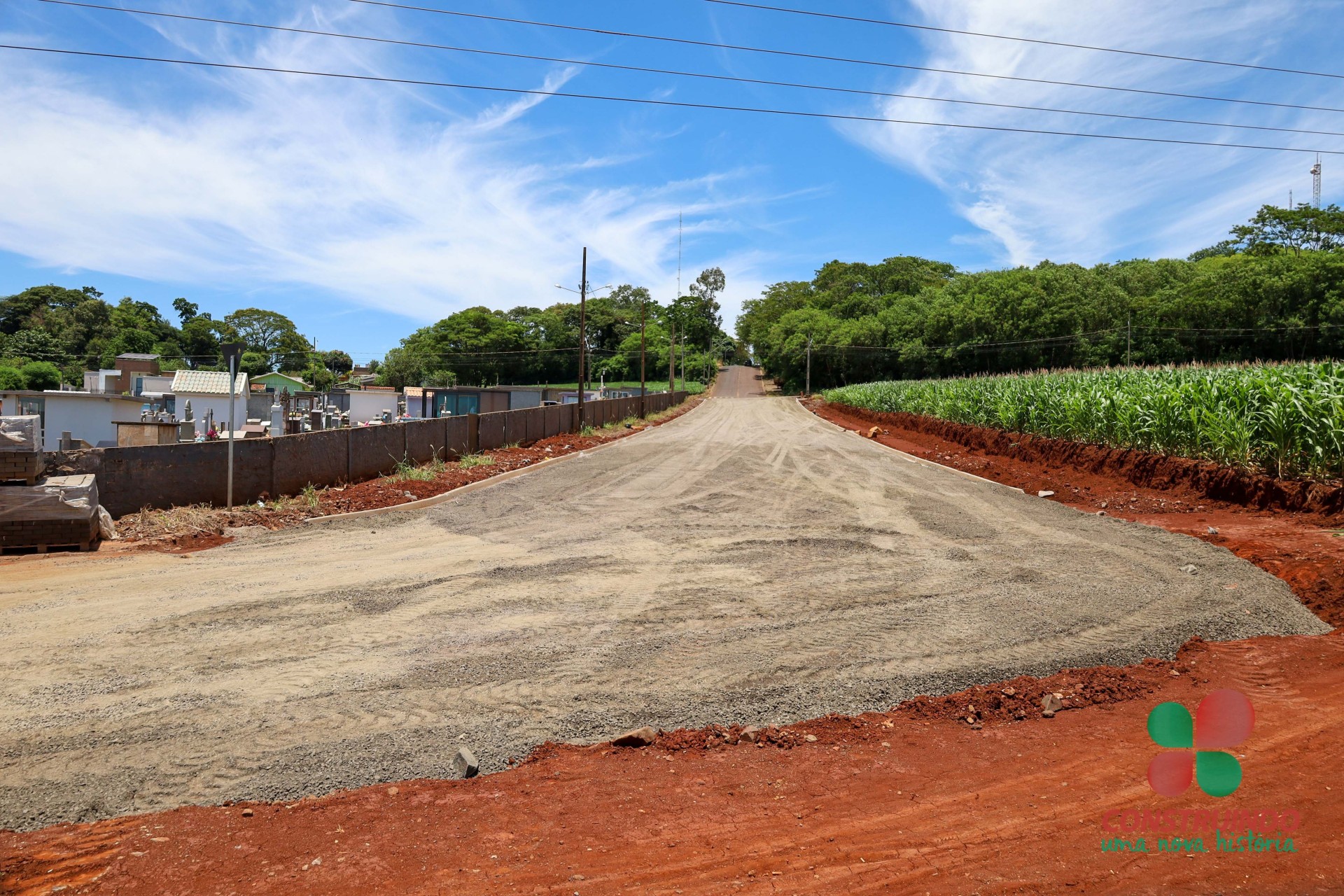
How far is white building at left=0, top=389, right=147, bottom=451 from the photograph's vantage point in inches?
1248

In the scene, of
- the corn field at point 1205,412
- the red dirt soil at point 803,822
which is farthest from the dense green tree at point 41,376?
the red dirt soil at point 803,822

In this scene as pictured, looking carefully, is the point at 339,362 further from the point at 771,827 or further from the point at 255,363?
the point at 771,827

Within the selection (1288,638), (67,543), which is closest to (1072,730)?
(1288,638)

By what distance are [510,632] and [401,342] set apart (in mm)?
150053

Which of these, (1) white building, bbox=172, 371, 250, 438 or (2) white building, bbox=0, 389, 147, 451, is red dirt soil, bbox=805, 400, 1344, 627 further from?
(2) white building, bbox=0, 389, 147, 451

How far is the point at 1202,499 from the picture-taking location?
1379 centimetres

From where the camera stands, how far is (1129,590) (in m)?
7.88

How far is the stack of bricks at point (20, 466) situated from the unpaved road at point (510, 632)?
1114 mm

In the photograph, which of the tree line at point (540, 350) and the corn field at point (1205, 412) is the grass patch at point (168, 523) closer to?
the corn field at point (1205, 412)

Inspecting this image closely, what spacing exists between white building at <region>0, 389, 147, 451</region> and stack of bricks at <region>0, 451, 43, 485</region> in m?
26.5

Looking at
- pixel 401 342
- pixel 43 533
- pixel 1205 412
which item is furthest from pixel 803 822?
pixel 401 342

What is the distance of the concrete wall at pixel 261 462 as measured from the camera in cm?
1081

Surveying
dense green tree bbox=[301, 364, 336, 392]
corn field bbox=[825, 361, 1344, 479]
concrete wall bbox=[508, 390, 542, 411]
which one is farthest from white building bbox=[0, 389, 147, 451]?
dense green tree bbox=[301, 364, 336, 392]

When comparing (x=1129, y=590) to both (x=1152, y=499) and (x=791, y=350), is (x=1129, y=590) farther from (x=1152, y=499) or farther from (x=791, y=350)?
(x=791, y=350)
